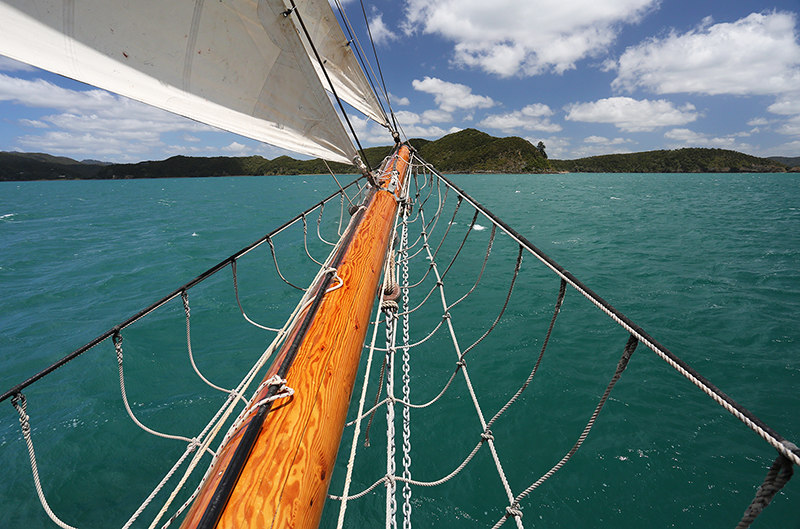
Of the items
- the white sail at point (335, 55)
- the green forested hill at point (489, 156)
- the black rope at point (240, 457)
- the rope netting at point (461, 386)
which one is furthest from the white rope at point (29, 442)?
the green forested hill at point (489, 156)

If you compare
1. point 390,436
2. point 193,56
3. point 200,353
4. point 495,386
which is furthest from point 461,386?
point 193,56

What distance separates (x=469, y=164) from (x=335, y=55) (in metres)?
127

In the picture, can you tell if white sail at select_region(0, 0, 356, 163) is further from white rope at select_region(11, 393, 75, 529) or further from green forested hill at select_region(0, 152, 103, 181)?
green forested hill at select_region(0, 152, 103, 181)

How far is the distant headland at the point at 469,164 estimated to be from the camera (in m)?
125

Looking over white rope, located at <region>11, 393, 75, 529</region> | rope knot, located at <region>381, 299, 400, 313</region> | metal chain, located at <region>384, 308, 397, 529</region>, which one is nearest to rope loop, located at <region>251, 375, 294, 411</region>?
metal chain, located at <region>384, 308, 397, 529</region>

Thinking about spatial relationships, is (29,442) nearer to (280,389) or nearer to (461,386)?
(280,389)

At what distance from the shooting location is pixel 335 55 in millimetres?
7789

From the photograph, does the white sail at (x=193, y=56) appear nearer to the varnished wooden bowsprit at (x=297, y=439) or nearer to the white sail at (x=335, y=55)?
the varnished wooden bowsprit at (x=297, y=439)

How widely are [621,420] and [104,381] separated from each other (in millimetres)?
7575

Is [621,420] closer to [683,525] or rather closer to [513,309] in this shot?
[683,525]

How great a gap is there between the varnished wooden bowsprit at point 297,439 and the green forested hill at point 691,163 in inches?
6213

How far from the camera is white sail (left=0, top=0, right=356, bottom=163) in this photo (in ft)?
6.15

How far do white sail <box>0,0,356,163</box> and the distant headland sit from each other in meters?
116

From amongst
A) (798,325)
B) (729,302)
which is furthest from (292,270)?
(798,325)
